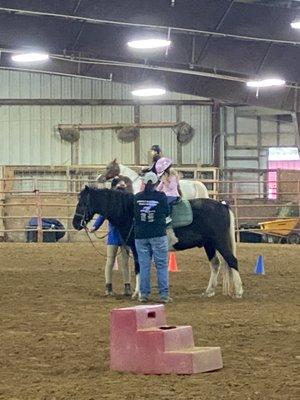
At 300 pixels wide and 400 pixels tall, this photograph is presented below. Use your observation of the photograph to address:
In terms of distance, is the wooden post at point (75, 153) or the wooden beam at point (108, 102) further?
the wooden beam at point (108, 102)

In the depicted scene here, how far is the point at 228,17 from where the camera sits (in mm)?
19453

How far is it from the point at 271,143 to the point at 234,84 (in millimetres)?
10949

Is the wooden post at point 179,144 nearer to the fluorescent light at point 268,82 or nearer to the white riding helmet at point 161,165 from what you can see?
the fluorescent light at point 268,82

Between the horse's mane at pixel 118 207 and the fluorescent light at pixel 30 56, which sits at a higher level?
the fluorescent light at pixel 30 56

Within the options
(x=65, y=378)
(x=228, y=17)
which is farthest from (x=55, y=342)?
(x=228, y=17)

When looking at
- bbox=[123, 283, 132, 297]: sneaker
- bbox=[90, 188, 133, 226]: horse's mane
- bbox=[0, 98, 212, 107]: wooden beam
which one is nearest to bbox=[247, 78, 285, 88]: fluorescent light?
bbox=[90, 188, 133, 226]: horse's mane

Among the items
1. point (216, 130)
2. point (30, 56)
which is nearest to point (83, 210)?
point (30, 56)

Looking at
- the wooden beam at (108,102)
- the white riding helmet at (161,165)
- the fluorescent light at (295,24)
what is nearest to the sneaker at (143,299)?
the white riding helmet at (161,165)

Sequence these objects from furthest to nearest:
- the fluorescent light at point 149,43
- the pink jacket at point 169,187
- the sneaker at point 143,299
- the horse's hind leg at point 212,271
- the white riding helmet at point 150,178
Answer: the fluorescent light at point 149,43
the horse's hind leg at point 212,271
the pink jacket at point 169,187
the sneaker at point 143,299
the white riding helmet at point 150,178

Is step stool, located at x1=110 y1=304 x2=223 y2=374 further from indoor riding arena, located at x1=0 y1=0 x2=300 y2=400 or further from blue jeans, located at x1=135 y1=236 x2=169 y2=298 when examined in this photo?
blue jeans, located at x1=135 y1=236 x2=169 y2=298

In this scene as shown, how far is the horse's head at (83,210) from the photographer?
13055 millimetres

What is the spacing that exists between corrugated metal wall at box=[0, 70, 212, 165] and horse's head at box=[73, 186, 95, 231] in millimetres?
22875

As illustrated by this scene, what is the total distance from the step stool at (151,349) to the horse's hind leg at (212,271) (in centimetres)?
568

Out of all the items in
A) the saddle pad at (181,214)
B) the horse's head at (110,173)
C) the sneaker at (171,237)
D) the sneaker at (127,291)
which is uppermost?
the horse's head at (110,173)
